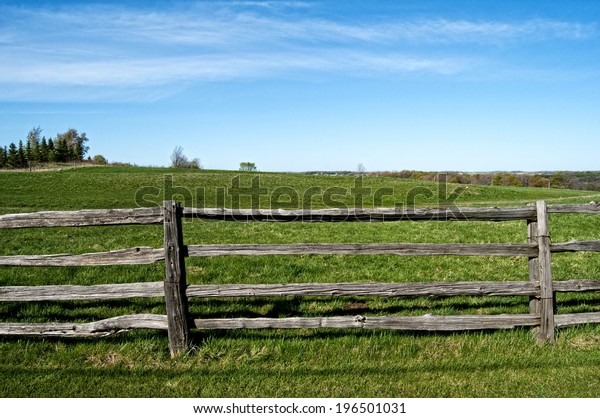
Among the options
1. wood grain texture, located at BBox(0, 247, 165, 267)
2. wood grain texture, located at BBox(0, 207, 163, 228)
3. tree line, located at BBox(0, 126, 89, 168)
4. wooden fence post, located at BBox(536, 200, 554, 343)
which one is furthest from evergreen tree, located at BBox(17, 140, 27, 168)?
wooden fence post, located at BBox(536, 200, 554, 343)

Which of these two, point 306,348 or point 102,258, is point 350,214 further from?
point 102,258

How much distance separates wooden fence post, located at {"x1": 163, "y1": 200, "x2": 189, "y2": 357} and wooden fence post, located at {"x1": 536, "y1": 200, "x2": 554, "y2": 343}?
4.39 m

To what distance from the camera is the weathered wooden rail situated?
5.55 metres

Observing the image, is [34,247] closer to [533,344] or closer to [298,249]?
[298,249]

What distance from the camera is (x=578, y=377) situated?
503 centimetres

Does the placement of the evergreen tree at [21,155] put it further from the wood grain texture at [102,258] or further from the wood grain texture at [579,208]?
the wood grain texture at [579,208]

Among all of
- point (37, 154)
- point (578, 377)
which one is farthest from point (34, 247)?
point (37, 154)

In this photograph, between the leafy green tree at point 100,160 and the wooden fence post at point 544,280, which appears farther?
the leafy green tree at point 100,160

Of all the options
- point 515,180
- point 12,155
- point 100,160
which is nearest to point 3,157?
A: point 12,155

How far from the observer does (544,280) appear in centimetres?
590

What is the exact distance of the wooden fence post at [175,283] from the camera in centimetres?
545

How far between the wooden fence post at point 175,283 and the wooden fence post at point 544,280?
4.39 m

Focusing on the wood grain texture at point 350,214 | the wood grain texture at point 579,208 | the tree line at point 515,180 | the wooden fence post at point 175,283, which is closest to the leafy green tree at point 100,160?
the tree line at point 515,180

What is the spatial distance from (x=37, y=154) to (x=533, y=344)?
105 m
